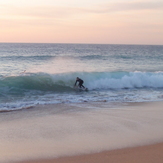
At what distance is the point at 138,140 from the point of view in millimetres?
5500

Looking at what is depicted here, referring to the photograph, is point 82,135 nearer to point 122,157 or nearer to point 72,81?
point 122,157

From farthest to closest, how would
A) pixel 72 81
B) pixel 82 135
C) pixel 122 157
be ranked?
pixel 72 81
pixel 82 135
pixel 122 157

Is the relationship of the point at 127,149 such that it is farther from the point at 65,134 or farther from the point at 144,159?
the point at 65,134

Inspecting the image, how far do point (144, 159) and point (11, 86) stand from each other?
1008 cm

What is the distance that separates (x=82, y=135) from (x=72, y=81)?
10331mm

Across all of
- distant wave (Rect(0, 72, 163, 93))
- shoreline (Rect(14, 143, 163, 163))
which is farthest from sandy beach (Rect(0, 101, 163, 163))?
distant wave (Rect(0, 72, 163, 93))

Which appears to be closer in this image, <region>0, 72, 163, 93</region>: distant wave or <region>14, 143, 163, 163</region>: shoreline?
<region>14, 143, 163, 163</region>: shoreline

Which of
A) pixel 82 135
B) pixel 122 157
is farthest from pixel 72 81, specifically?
pixel 122 157

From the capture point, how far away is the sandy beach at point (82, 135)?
4.66 m

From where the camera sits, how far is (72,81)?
1597cm

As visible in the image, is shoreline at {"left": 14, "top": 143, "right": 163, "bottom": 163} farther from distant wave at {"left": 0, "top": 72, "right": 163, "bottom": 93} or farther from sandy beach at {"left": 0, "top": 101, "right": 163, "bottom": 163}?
distant wave at {"left": 0, "top": 72, "right": 163, "bottom": 93}

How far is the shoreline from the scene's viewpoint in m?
4.47

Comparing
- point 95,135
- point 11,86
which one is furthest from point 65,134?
point 11,86

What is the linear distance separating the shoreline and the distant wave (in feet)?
28.3
